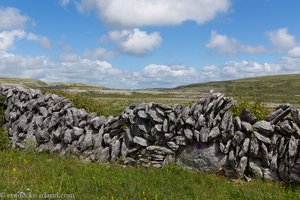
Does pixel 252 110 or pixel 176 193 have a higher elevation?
pixel 252 110

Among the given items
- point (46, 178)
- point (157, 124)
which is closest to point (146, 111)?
point (157, 124)

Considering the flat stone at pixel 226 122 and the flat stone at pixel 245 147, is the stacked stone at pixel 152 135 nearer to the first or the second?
the flat stone at pixel 226 122

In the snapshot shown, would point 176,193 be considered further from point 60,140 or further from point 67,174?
point 60,140

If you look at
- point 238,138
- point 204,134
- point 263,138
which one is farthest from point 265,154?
point 204,134

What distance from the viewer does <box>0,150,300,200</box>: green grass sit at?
8.95m

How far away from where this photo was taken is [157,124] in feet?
43.7

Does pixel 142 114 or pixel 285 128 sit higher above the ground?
pixel 142 114

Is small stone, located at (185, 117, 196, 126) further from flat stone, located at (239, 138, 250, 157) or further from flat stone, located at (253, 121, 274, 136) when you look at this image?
Result: flat stone, located at (253, 121, 274, 136)

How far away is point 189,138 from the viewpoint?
12438 mm

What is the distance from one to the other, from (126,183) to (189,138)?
331 cm

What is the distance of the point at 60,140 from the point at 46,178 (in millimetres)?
6835

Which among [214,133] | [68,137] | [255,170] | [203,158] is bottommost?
[255,170]

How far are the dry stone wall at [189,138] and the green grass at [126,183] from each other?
2.14 feet

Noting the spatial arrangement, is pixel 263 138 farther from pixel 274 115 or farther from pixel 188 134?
pixel 188 134
